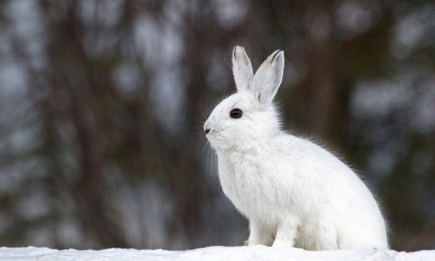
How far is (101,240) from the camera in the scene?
27.4 feet

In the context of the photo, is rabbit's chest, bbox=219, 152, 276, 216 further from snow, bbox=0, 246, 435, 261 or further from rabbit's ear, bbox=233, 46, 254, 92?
rabbit's ear, bbox=233, 46, 254, 92

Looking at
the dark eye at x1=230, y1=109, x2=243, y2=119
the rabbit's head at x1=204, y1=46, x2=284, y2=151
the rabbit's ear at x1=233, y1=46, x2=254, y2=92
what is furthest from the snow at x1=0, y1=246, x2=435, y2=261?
the rabbit's ear at x1=233, y1=46, x2=254, y2=92

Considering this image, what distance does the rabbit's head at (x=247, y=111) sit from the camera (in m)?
4.03

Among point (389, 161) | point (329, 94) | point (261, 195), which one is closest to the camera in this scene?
point (261, 195)

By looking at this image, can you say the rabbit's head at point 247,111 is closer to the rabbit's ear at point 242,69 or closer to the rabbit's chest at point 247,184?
the rabbit's ear at point 242,69

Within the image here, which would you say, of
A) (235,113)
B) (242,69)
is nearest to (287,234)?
(235,113)

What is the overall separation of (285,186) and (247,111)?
52 centimetres

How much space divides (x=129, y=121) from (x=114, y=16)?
1.18m

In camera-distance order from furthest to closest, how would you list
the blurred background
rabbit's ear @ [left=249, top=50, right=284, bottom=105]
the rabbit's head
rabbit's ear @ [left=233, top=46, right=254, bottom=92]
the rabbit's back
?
1. the blurred background
2. rabbit's ear @ [left=233, top=46, right=254, bottom=92]
3. rabbit's ear @ [left=249, top=50, right=284, bottom=105]
4. the rabbit's head
5. the rabbit's back

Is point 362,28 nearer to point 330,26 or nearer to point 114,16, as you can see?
point 330,26

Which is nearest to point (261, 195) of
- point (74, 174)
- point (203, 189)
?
point (203, 189)

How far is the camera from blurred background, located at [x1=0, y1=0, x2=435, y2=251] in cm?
816

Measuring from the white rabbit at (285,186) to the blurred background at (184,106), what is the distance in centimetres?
381

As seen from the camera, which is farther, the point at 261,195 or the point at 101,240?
the point at 101,240
